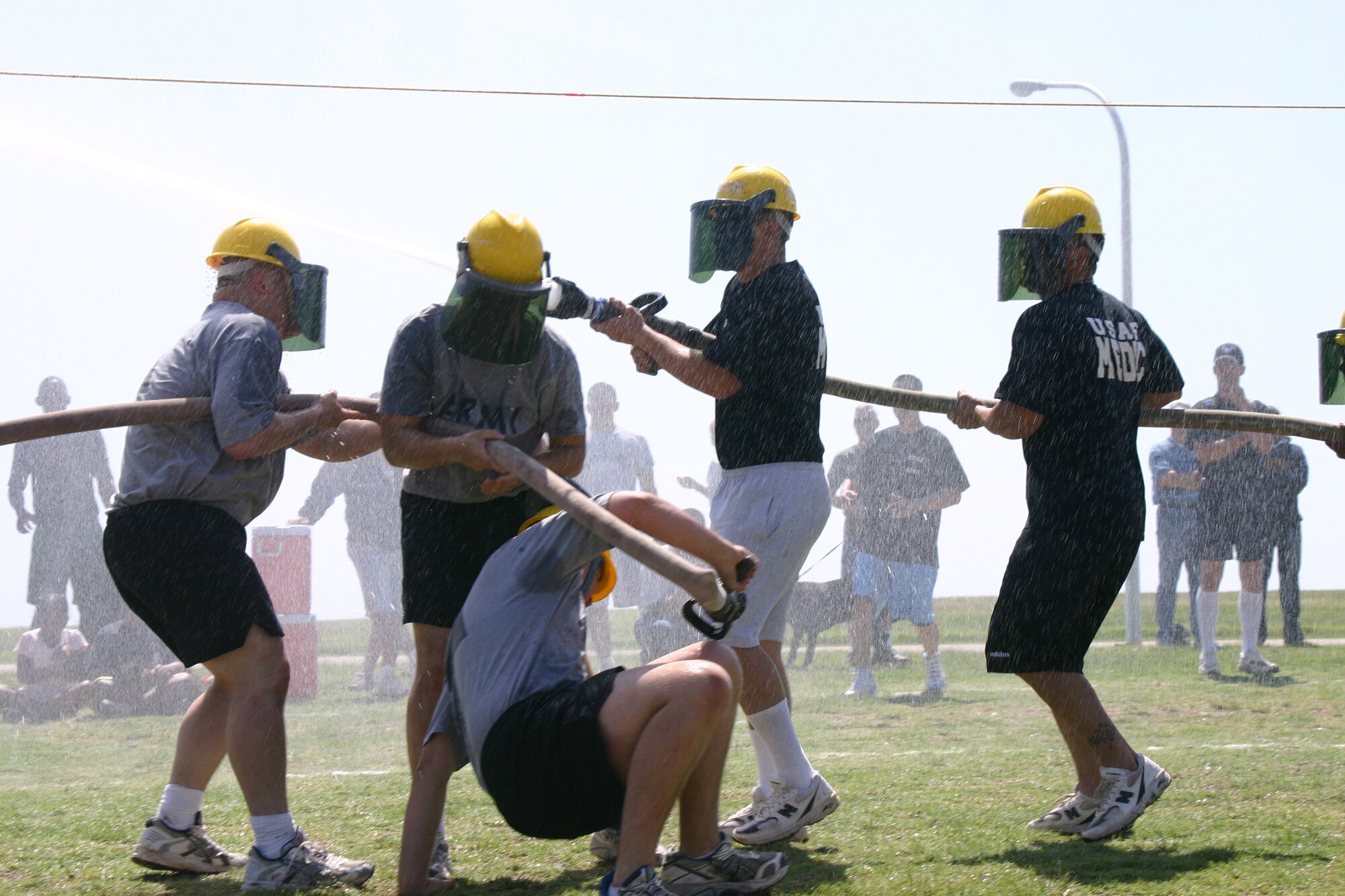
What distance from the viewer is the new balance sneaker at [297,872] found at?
3787mm

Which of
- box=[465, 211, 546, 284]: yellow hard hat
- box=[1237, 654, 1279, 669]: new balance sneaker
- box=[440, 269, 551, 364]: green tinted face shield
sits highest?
box=[465, 211, 546, 284]: yellow hard hat

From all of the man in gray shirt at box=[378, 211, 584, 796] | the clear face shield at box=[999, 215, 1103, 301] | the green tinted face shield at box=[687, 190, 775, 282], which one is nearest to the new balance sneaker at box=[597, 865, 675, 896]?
the man in gray shirt at box=[378, 211, 584, 796]

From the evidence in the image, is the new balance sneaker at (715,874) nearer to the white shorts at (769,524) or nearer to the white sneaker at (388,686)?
the white shorts at (769,524)

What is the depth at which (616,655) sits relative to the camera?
1086 cm

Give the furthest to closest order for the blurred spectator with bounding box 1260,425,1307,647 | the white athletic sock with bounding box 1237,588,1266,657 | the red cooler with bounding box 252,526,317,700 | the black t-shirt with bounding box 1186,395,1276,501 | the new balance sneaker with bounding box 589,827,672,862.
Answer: the blurred spectator with bounding box 1260,425,1307,647 < the black t-shirt with bounding box 1186,395,1276,501 < the white athletic sock with bounding box 1237,588,1266,657 < the red cooler with bounding box 252,526,317,700 < the new balance sneaker with bounding box 589,827,672,862

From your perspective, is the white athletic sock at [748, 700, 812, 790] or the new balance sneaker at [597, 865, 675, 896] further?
the white athletic sock at [748, 700, 812, 790]

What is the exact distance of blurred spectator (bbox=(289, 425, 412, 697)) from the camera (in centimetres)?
988

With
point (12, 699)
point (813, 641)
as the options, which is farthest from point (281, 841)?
point (813, 641)

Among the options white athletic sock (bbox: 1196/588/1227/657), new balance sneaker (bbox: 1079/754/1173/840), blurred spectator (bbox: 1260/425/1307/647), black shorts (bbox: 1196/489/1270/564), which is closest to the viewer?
new balance sneaker (bbox: 1079/754/1173/840)

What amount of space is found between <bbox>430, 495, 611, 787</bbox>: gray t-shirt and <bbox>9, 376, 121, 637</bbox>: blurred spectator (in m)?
6.77

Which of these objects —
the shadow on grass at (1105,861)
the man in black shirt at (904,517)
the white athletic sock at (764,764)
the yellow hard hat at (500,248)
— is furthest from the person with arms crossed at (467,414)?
the man in black shirt at (904,517)

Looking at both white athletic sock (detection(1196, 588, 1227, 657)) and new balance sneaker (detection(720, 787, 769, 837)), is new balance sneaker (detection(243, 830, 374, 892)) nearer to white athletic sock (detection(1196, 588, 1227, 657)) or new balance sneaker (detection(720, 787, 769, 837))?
new balance sneaker (detection(720, 787, 769, 837))

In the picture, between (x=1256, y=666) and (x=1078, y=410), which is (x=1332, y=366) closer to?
(x=1078, y=410)

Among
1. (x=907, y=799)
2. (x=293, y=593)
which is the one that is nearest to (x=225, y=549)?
(x=907, y=799)
